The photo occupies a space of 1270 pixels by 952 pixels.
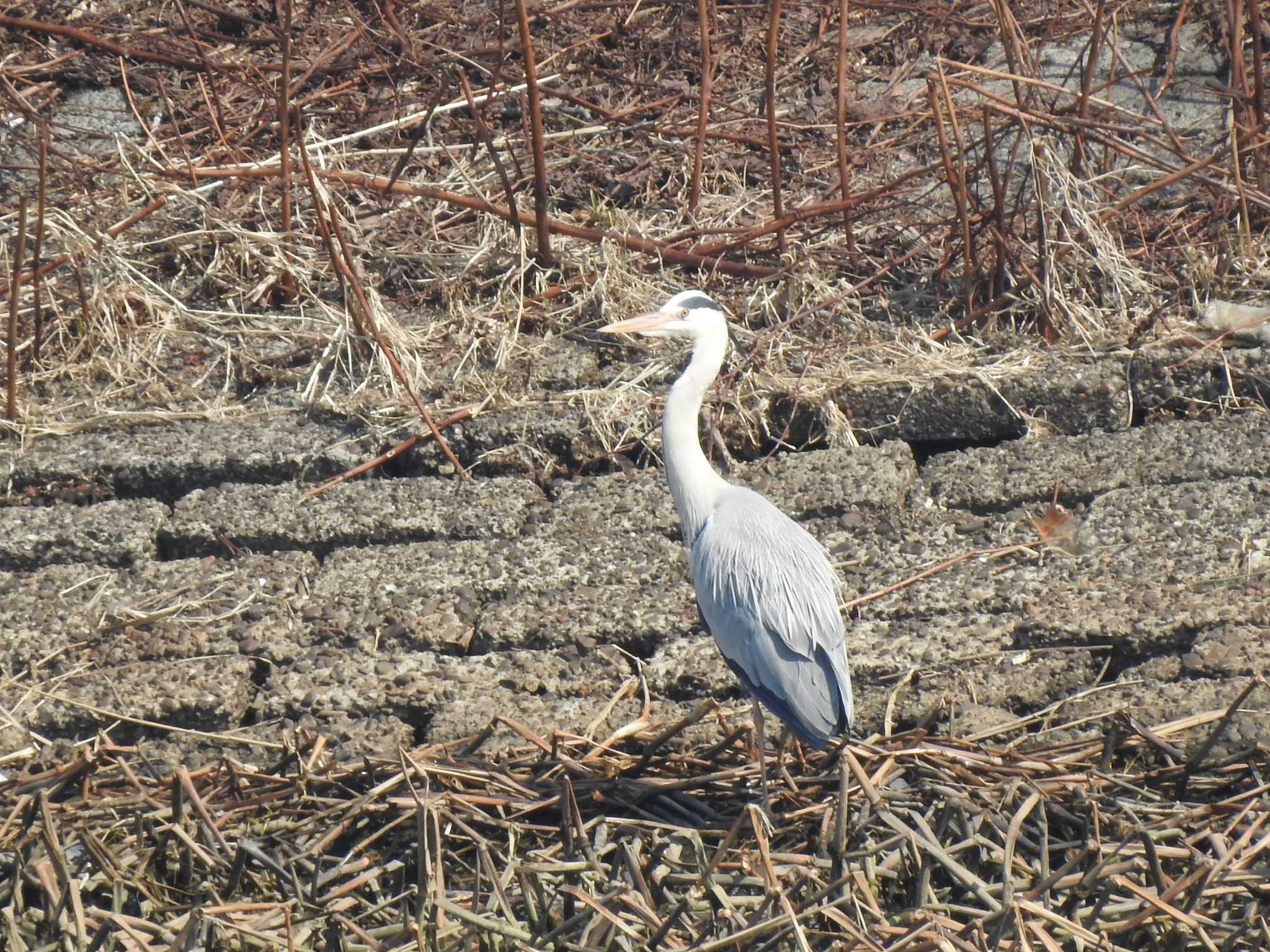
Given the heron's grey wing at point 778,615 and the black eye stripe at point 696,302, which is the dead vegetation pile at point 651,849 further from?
the black eye stripe at point 696,302

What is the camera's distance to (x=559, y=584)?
146 inches

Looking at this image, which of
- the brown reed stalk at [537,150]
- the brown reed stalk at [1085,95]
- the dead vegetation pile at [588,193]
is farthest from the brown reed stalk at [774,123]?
the brown reed stalk at [1085,95]

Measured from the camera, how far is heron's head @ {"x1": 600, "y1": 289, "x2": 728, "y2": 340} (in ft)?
11.8

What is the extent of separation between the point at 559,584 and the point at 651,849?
0.97 metres

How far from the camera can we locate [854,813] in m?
2.96

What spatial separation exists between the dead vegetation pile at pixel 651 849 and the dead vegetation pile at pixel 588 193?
1.53 m

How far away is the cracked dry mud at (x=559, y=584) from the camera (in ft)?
10.7

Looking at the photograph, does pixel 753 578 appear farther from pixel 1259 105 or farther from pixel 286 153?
pixel 1259 105

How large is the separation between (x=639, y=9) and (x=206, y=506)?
3.32m

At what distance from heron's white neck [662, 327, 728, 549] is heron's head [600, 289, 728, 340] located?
18mm

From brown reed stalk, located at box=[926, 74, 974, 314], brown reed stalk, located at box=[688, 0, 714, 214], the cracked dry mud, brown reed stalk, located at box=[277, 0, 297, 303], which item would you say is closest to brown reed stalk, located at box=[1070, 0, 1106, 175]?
brown reed stalk, located at box=[926, 74, 974, 314]

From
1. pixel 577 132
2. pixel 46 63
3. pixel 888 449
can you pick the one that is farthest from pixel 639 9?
pixel 888 449

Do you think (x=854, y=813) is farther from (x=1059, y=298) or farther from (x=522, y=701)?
(x=1059, y=298)

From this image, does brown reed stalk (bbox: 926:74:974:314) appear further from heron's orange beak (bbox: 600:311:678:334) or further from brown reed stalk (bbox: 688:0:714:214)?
heron's orange beak (bbox: 600:311:678:334)
